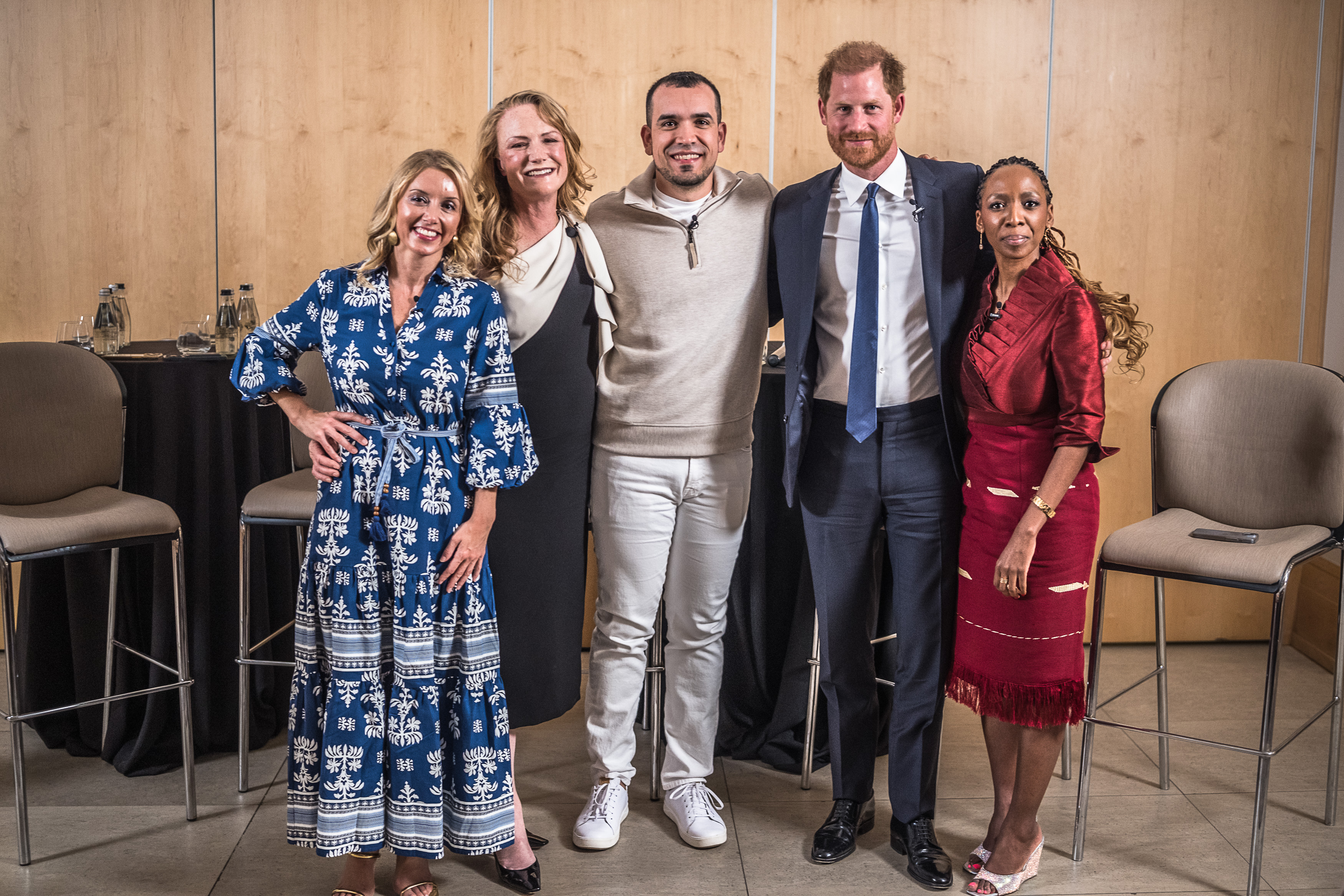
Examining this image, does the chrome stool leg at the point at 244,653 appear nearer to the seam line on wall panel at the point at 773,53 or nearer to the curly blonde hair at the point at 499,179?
the curly blonde hair at the point at 499,179

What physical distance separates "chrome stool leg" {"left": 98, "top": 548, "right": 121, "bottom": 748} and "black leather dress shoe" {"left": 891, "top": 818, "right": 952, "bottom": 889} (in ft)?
7.26

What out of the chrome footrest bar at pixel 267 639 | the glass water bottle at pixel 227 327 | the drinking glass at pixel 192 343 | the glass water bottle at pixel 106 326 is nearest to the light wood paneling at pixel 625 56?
the glass water bottle at pixel 227 327

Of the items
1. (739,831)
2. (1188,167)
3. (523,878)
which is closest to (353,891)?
(523,878)

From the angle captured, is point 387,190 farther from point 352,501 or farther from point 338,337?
point 352,501

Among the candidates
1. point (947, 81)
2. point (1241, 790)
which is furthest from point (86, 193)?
point (1241, 790)

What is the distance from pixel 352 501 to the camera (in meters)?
2.21

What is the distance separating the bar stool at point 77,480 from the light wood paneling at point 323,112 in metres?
1.29

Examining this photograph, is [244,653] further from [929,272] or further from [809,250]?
[929,272]

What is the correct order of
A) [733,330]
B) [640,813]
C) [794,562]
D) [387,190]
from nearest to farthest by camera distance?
[387,190] < [733,330] < [640,813] < [794,562]

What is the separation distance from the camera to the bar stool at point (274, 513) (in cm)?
286

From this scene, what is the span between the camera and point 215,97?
13.2ft

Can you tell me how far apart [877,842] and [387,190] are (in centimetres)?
196

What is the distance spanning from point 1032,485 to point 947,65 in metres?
2.34

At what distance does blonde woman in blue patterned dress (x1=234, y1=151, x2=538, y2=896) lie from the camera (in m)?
2.20
